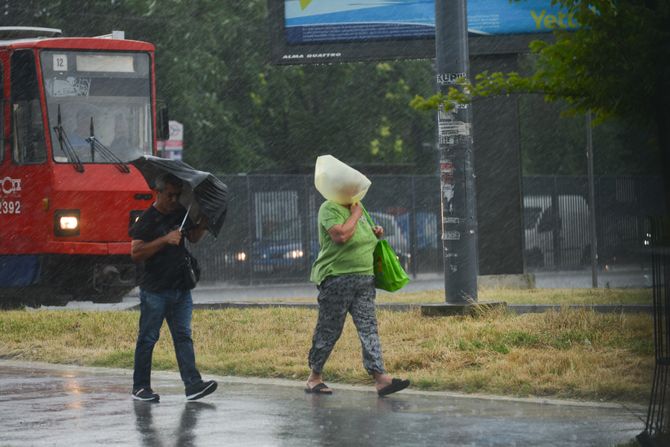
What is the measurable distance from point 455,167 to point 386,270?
159 inches

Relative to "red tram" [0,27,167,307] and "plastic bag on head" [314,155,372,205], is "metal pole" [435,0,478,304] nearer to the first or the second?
"plastic bag on head" [314,155,372,205]

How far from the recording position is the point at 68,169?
60.6 feet

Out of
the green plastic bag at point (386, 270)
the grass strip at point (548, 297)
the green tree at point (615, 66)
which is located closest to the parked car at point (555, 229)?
the grass strip at point (548, 297)

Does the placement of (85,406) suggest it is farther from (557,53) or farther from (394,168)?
(394,168)

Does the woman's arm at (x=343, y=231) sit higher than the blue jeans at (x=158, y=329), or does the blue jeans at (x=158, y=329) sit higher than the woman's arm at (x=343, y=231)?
the woman's arm at (x=343, y=231)

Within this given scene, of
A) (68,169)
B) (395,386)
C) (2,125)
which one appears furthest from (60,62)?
(395,386)

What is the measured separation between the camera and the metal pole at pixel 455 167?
14.2 meters

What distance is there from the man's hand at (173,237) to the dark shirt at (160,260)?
0.09 m

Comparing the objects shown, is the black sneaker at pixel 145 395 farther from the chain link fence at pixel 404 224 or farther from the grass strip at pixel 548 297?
the chain link fence at pixel 404 224

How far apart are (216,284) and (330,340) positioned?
2019 centimetres

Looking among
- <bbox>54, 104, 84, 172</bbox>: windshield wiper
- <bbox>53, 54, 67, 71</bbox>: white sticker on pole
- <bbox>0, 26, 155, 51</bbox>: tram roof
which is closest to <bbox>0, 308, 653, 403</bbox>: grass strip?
<bbox>54, 104, 84, 172</bbox>: windshield wiper

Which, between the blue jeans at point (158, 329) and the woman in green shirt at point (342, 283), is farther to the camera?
the woman in green shirt at point (342, 283)

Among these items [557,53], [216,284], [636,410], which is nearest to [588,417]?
[636,410]

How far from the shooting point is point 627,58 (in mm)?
6410
